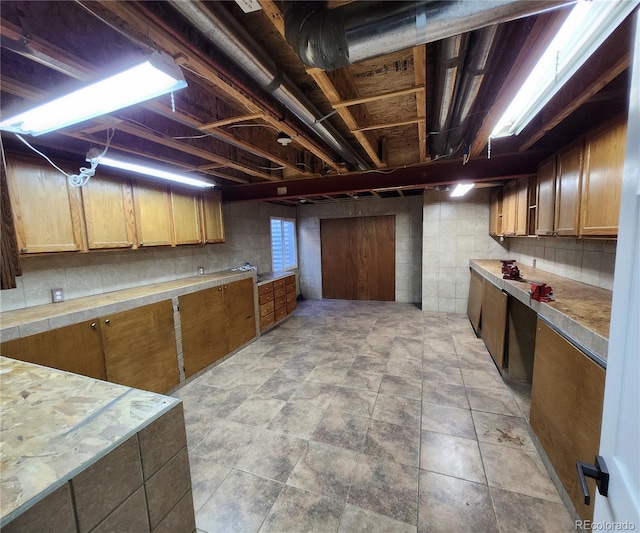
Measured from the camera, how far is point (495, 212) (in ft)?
14.3

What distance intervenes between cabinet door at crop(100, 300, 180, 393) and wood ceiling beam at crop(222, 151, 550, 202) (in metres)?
1.97

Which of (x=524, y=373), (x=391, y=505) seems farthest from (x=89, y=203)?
(x=524, y=373)

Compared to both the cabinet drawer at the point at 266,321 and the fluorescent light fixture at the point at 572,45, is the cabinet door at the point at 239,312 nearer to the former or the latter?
the cabinet drawer at the point at 266,321

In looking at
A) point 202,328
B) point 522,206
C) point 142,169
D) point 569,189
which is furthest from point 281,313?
point 569,189

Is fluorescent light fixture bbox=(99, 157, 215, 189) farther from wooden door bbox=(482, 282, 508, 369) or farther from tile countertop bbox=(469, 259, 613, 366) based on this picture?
wooden door bbox=(482, 282, 508, 369)

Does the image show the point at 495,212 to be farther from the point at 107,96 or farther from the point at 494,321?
the point at 107,96

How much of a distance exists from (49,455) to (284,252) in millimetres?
5581

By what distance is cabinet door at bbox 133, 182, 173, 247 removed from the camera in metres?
2.83

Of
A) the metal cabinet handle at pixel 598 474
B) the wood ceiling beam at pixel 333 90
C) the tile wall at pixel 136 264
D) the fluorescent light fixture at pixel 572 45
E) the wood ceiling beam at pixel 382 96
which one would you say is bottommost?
the metal cabinet handle at pixel 598 474

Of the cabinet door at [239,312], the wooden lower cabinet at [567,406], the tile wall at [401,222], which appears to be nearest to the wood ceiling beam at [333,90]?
the wooden lower cabinet at [567,406]

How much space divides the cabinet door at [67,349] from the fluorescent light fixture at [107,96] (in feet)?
4.31

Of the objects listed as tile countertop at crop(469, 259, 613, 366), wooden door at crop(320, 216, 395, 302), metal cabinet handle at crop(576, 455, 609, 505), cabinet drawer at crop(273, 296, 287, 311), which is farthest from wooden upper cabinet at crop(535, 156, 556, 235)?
cabinet drawer at crop(273, 296, 287, 311)

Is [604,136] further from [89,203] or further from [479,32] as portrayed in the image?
[89,203]

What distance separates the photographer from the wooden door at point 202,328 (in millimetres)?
2924
